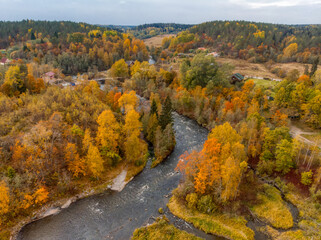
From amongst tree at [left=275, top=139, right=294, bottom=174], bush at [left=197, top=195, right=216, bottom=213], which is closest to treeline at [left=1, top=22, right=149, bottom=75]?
bush at [left=197, top=195, right=216, bottom=213]

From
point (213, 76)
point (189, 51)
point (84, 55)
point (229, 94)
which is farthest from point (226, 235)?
point (189, 51)

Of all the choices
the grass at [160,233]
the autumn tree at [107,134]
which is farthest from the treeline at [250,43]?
the grass at [160,233]

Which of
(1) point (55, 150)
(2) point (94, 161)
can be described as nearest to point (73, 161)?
(1) point (55, 150)

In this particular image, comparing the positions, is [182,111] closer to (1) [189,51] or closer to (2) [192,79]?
(2) [192,79]

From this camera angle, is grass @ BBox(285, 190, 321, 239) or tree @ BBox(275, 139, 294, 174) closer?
grass @ BBox(285, 190, 321, 239)

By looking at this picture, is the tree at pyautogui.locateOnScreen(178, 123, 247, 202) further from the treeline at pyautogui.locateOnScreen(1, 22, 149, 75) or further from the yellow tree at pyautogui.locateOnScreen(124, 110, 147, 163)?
the treeline at pyautogui.locateOnScreen(1, 22, 149, 75)

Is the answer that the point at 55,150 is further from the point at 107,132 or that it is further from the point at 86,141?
the point at 107,132
